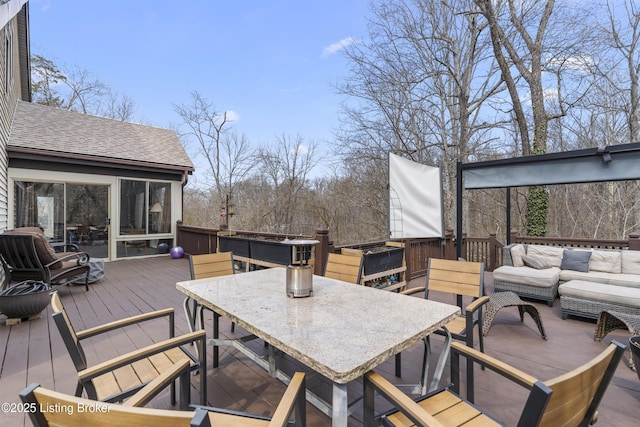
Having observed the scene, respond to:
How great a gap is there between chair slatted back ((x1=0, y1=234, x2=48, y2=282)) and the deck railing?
309cm

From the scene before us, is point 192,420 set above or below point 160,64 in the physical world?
below

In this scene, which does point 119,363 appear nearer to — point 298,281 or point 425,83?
point 298,281

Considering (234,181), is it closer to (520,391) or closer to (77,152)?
(77,152)

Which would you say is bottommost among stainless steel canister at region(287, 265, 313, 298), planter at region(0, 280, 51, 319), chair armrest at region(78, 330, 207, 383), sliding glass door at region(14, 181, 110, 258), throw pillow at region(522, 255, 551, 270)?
planter at region(0, 280, 51, 319)

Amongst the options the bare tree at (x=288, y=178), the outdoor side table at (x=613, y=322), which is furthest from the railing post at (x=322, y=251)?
the bare tree at (x=288, y=178)

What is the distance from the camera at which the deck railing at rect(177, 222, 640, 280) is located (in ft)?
14.9

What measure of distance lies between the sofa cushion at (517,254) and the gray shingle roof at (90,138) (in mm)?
7755

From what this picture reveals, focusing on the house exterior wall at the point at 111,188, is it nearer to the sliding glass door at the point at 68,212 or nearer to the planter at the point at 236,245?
the sliding glass door at the point at 68,212

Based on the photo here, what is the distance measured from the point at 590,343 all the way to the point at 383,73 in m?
9.05

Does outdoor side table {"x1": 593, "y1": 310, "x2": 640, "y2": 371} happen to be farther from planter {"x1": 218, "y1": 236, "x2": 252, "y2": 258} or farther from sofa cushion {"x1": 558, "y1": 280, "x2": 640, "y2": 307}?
planter {"x1": 218, "y1": 236, "x2": 252, "y2": 258}

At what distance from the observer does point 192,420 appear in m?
0.68

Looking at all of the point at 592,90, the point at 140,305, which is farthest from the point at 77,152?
the point at 592,90

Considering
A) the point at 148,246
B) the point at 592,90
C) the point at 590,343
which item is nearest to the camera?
the point at 590,343

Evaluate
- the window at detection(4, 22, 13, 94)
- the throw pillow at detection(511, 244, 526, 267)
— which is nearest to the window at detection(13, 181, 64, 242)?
the window at detection(4, 22, 13, 94)
